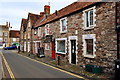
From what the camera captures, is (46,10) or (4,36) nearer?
(46,10)

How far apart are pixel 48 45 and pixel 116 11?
11.2 m

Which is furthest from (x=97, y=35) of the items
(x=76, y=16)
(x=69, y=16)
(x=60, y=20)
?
(x=60, y=20)

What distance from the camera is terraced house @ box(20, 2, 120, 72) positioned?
750 cm

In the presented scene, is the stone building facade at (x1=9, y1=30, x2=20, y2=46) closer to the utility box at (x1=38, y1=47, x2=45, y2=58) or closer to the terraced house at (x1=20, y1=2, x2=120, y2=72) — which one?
the utility box at (x1=38, y1=47, x2=45, y2=58)

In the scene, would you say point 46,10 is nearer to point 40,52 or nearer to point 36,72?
point 40,52

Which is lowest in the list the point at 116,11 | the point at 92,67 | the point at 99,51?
the point at 92,67

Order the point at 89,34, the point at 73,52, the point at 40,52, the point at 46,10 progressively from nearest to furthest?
the point at 89,34 → the point at 73,52 → the point at 40,52 → the point at 46,10

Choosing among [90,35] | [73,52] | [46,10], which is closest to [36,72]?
[73,52]

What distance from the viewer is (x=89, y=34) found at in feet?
30.0

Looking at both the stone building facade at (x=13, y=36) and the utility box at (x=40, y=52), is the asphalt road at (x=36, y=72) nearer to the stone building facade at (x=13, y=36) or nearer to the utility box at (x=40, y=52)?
the utility box at (x=40, y=52)

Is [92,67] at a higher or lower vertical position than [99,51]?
lower

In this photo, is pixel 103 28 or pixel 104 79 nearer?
pixel 104 79

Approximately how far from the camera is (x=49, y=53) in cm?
1599

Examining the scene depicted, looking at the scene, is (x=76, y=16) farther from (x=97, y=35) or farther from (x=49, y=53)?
(x=49, y=53)
